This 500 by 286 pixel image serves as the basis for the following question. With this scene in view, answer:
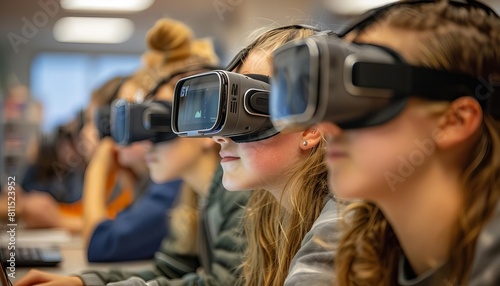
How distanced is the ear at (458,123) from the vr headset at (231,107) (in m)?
0.43

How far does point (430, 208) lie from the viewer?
0.84 metres

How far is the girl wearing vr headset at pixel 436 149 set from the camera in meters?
0.82

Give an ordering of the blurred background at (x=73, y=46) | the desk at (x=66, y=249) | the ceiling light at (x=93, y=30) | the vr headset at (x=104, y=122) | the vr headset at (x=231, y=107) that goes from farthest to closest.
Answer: the ceiling light at (x=93, y=30) → the blurred background at (x=73, y=46) → the vr headset at (x=104, y=122) → the desk at (x=66, y=249) → the vr headset at (x=231, y=107)

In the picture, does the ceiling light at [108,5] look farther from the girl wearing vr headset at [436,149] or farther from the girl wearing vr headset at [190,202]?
the girl wearing vr headset at [436,149]

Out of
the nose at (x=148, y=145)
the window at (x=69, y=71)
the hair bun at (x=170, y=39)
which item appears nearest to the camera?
the nose at (x=148, y=145)

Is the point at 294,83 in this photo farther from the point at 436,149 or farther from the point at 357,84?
the point at 436,149

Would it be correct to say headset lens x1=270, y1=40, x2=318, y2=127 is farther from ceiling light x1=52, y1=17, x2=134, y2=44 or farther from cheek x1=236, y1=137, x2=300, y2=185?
ceiling light x1=52, y1=17, x2=134, y2=44

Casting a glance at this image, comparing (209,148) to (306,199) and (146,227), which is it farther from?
(306,199)

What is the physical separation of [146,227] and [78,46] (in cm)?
606

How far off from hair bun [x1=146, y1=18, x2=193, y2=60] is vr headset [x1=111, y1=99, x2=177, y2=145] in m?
0.31

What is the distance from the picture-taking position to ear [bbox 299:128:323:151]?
1.27 metres

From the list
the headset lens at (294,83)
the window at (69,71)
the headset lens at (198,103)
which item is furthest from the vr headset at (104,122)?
the window at (69,71)

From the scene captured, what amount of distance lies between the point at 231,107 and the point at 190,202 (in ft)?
3.78

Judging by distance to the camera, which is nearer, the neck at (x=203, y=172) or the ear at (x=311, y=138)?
the ear at (x=311, y=138)
